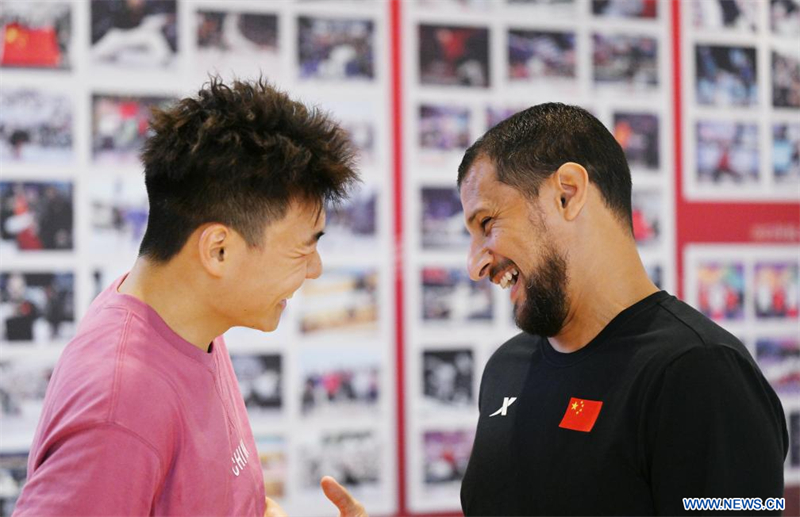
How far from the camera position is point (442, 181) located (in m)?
3.69

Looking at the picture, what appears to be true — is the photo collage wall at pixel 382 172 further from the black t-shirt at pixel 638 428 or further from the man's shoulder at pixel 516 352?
the black t-shirt at pixel 638 428

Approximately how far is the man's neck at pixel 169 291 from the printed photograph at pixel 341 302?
75.1 inches

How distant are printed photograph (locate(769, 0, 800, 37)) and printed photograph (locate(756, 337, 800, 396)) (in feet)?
4.95

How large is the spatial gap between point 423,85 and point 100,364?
2.56 m

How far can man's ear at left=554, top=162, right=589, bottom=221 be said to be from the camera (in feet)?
5.98

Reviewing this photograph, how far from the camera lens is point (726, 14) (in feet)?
13.2

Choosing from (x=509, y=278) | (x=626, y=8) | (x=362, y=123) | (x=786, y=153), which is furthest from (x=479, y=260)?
(x=786, y=153)

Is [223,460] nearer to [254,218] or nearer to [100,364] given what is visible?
[100,364]

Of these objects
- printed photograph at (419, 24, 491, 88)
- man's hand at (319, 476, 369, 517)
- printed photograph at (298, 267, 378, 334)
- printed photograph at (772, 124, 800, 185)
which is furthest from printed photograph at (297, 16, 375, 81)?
man's hand at (319, 476, 369, 517)

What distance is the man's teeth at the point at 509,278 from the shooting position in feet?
6.43

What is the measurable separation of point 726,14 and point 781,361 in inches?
66.9

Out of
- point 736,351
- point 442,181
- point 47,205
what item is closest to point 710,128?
point 442,181

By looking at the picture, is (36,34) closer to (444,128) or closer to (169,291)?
(444,128)

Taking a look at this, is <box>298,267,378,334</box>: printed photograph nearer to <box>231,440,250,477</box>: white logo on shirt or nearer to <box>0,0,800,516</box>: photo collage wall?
<box>0,0,800,516</box>: photo collage wall
